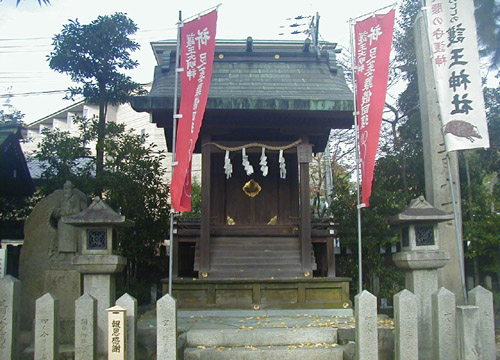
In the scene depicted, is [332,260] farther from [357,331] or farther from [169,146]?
[169,146]

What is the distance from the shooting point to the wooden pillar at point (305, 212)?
37.2 feet

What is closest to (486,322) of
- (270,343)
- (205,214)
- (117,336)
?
(270,343)

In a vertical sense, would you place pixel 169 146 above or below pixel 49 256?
above

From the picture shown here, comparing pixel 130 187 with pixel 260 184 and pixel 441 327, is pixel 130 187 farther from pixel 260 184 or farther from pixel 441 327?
pixel 441 327

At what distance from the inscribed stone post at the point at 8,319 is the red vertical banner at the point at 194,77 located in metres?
2.89

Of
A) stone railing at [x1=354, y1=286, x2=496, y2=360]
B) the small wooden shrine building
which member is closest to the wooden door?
the small wooden shrine building

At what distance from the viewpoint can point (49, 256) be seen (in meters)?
9.09

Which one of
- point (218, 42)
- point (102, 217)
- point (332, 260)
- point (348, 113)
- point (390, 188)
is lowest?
point (332, 260)

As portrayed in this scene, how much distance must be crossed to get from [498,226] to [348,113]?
16.1ft

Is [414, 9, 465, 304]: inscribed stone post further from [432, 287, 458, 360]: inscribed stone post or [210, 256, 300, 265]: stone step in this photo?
[210, 256, 300, 265]: stone step

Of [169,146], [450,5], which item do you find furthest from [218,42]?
[450,5]

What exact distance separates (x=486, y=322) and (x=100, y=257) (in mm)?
5836

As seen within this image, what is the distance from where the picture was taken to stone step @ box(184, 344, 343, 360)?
747cm

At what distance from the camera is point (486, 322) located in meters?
6.91
